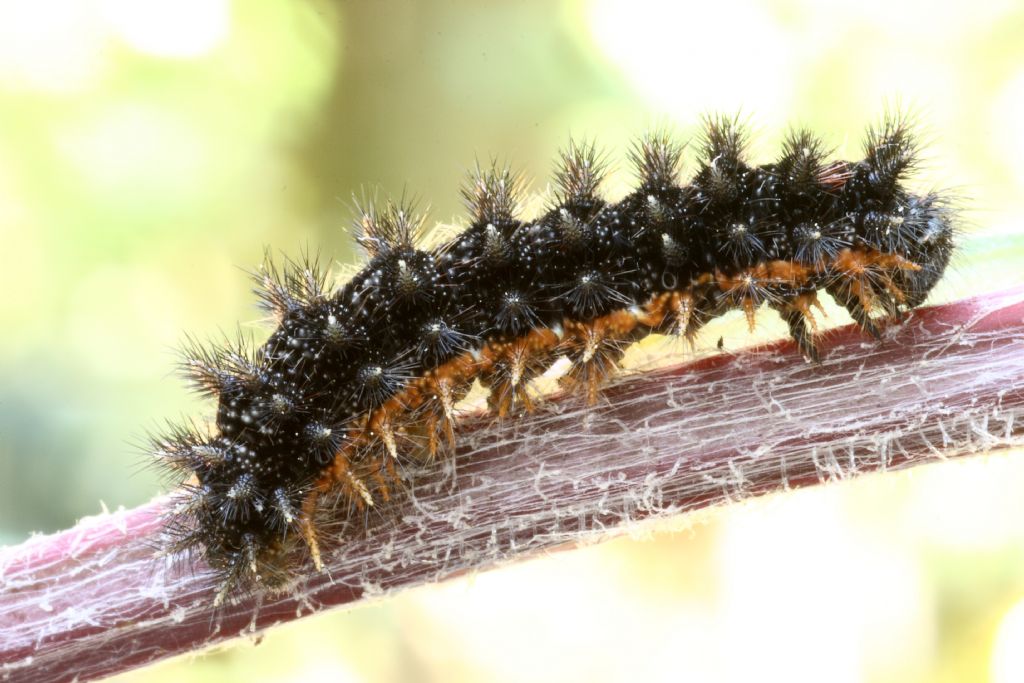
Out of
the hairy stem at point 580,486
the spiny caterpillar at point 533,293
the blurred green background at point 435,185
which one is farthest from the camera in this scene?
the blurred green background at point 435,185

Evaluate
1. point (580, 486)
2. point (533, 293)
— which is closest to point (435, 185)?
point (533, 293)

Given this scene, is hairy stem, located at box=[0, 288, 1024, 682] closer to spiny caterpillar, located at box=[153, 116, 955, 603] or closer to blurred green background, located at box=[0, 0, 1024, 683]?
spiny caterpillar, located at box=[153, 116, 955, 603]

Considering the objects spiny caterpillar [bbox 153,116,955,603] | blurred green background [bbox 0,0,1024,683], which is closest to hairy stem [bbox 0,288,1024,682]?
spiny caterpillar [bbox 153,116,955,603]

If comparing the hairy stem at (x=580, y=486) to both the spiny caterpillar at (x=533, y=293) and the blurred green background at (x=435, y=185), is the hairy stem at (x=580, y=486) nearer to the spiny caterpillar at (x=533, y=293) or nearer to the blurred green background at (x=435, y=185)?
the spiny caterpillar at (x=533, y=293)

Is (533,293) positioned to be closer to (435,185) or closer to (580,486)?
(580,486)

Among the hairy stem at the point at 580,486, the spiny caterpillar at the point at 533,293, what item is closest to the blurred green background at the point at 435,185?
the spiny caterpillar at the point at 533,293

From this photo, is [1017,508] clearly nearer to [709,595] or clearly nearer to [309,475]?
[709,595]

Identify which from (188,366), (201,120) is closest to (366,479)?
(188,366)

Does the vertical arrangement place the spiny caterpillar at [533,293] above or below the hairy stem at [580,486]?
above
